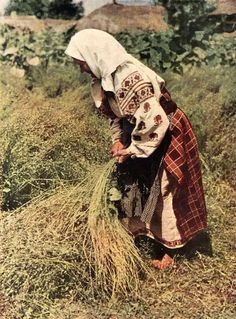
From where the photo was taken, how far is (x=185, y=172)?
1920mm

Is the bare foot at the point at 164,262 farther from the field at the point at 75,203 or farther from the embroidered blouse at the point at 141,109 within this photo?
the embroidered blouse at the point at 141,109

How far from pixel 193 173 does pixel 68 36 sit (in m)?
0.49

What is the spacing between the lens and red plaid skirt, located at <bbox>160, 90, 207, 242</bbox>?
185cm

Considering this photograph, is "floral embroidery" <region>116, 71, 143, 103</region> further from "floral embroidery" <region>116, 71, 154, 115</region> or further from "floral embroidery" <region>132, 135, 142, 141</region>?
"floral embroidery" <region>132, 135, 142, 141</region>

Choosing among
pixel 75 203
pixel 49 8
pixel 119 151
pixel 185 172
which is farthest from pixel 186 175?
pixel 49 8

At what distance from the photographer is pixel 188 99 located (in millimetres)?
2135

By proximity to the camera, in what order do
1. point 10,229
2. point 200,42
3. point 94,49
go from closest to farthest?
point 94,49, point 10,229, point 200,42

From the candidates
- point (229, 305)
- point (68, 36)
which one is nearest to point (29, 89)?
point (68, 36)

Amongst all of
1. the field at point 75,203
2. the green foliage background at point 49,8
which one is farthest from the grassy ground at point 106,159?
the green foliage background at point 49,8

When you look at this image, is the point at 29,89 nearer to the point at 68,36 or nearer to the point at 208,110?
the point at 68,36

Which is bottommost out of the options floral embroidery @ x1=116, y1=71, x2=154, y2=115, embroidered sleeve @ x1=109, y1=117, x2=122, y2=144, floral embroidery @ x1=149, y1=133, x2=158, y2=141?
embroidered sleeve @ x1=109, y1=117, x2=122, y2=144

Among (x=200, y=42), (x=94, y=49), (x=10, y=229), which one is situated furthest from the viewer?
(x=200, y=42)

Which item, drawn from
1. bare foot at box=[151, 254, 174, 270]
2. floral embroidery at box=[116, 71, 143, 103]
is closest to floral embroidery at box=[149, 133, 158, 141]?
floral embroidery at box=[116, 71, 143, 103]

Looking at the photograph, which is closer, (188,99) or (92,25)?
(92,25)
